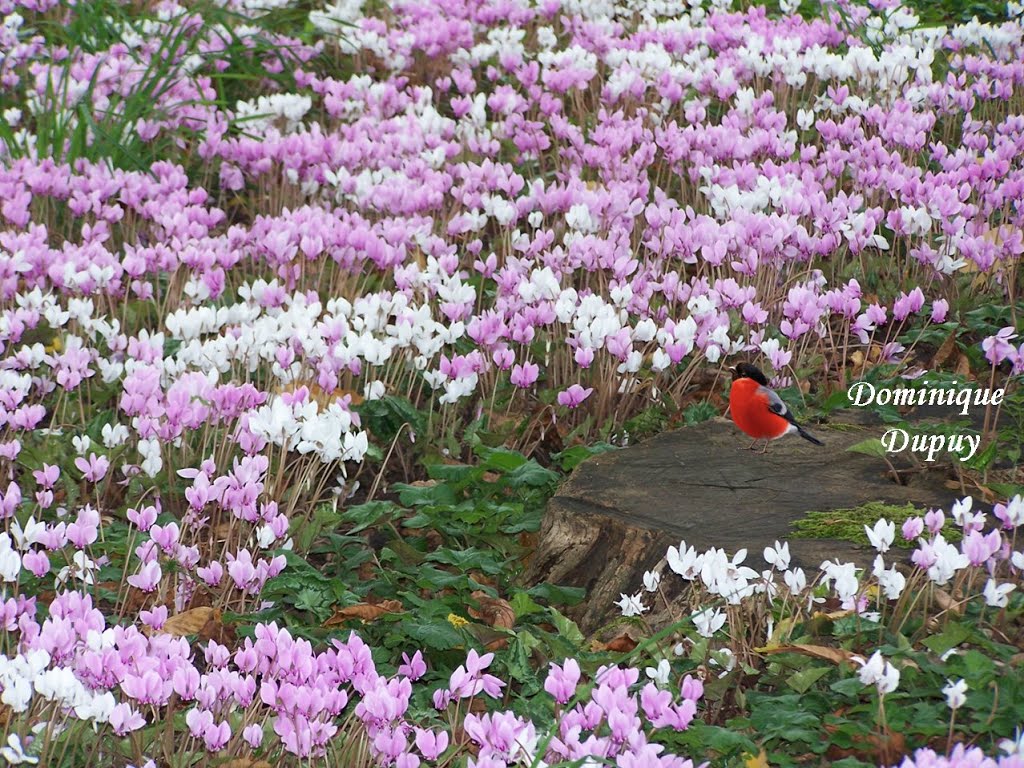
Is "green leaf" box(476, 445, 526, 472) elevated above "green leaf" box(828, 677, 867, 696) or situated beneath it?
situated beneath

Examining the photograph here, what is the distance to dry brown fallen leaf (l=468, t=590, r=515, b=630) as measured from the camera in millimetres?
3291

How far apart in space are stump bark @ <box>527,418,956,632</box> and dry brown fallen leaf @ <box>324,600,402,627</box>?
1.49 ft

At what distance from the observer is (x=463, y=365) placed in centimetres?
409

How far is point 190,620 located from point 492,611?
80 cm

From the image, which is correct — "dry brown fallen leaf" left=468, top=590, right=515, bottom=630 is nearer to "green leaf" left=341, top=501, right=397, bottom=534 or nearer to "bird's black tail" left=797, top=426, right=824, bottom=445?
"green leaf" left=341, top=501, right=397, bottom=534

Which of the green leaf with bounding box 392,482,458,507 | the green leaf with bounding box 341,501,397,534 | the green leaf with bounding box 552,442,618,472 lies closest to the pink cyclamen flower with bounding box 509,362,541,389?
the green leaf with bounding box 552,442,618,472

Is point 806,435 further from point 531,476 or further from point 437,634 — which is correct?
point 437,634

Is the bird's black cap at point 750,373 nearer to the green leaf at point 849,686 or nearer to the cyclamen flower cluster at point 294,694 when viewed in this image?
the green leaf at point 849,686

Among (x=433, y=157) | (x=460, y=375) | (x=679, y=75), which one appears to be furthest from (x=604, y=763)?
(x=679, y=75)

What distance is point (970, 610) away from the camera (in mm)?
2877

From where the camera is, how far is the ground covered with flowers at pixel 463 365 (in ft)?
8.20

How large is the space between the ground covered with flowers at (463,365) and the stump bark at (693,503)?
99 millimetres

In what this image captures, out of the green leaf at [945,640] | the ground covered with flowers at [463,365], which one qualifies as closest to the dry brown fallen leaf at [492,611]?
the ground covered with flowers at [463,365]

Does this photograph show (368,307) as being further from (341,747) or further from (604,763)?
(604,763)
